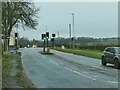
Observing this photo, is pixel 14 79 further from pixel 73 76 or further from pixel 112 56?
pixel 112 56

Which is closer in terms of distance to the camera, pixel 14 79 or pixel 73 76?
pixel 14 79

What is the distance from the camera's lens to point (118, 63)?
29469mm

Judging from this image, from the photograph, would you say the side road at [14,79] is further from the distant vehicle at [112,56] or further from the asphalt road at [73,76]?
the distant vehicle at [112,56]

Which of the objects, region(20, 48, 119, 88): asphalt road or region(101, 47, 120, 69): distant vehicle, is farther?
region(101, 47, 120, 69): distant vehicle

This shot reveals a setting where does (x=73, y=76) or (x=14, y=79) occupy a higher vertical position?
(x=14, y=79)

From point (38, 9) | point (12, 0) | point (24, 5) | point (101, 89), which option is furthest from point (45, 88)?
point (38, 9)

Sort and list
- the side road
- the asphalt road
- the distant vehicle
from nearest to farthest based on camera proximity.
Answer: the side road
the asphalt road
the distant vehicle

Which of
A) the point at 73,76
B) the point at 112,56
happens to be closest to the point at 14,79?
the point at 73,76

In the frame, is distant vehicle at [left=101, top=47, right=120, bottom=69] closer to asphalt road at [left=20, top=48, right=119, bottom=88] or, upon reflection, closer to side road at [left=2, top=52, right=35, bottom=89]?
asphalt road at [left=20, top=48, right=119, bottom=88]

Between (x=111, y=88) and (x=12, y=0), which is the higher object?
(x=12, y=0)

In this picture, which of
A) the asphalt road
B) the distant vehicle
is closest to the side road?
the asphalt road

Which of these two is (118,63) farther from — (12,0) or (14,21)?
(14,21)

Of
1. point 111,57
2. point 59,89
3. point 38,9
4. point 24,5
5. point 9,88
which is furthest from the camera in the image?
point 38,9

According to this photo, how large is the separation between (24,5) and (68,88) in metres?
36.2
